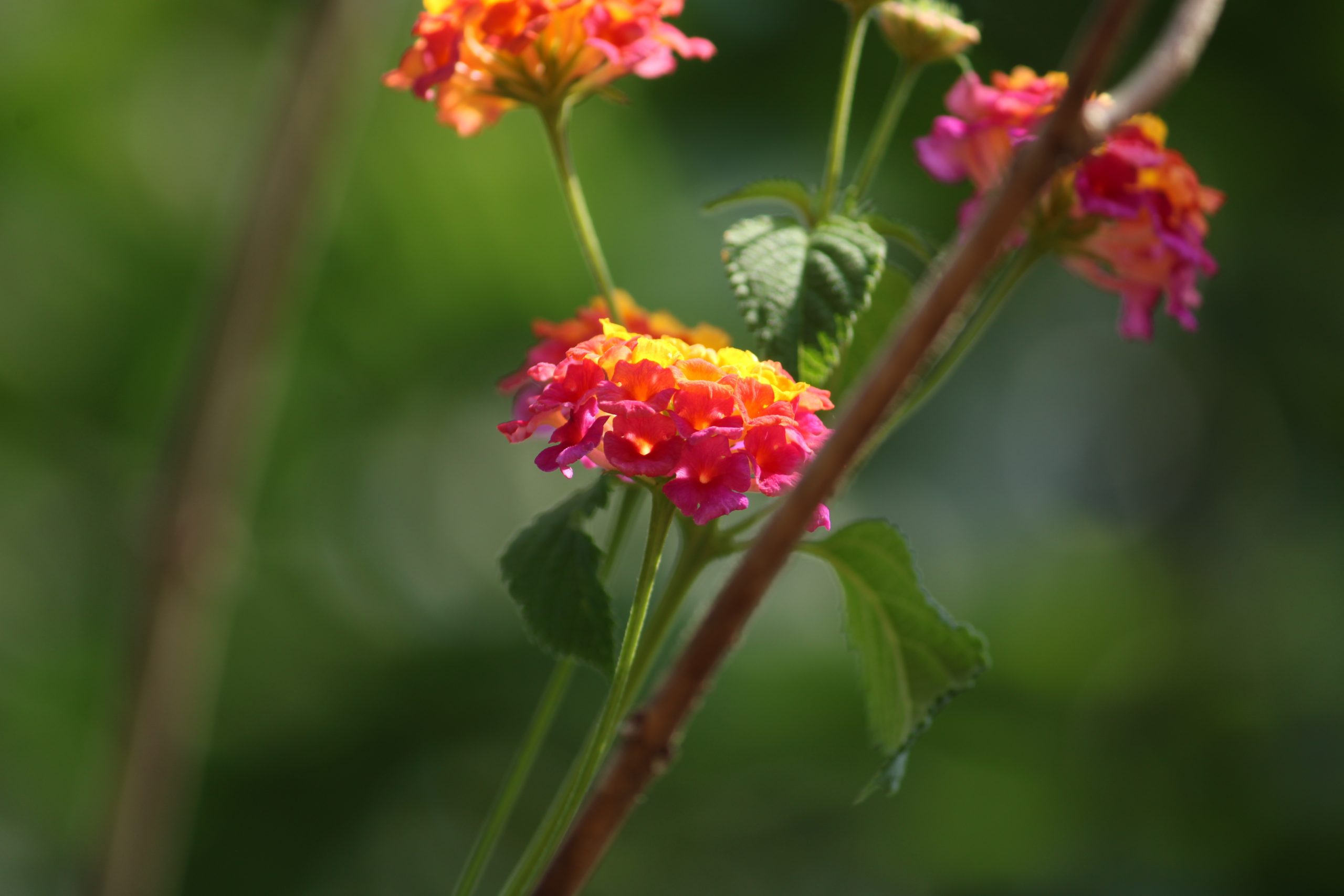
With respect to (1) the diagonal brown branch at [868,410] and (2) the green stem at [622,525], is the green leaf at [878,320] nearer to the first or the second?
(2) the green stem at [622,525]

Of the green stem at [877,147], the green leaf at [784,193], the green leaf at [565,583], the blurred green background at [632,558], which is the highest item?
the green stem at [877,147]

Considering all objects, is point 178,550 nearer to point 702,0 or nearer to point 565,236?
point 565,236

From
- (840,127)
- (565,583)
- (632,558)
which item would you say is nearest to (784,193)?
(840,127)

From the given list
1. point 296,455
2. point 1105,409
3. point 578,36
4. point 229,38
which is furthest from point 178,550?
point 1105,409

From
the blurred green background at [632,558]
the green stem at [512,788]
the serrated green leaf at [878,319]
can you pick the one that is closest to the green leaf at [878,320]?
the serrated green leaf at [878,319]

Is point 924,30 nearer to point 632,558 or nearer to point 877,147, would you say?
point 877,147

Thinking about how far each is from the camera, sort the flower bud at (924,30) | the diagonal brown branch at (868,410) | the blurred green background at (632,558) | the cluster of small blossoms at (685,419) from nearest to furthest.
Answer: the diagonal brown branch at (868,410) → the cluster of small blossoms at (685,419) → the flower bud at (924,30) → the blurred green background at (632,558)

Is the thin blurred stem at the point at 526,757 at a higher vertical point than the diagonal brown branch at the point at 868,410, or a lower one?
lower
